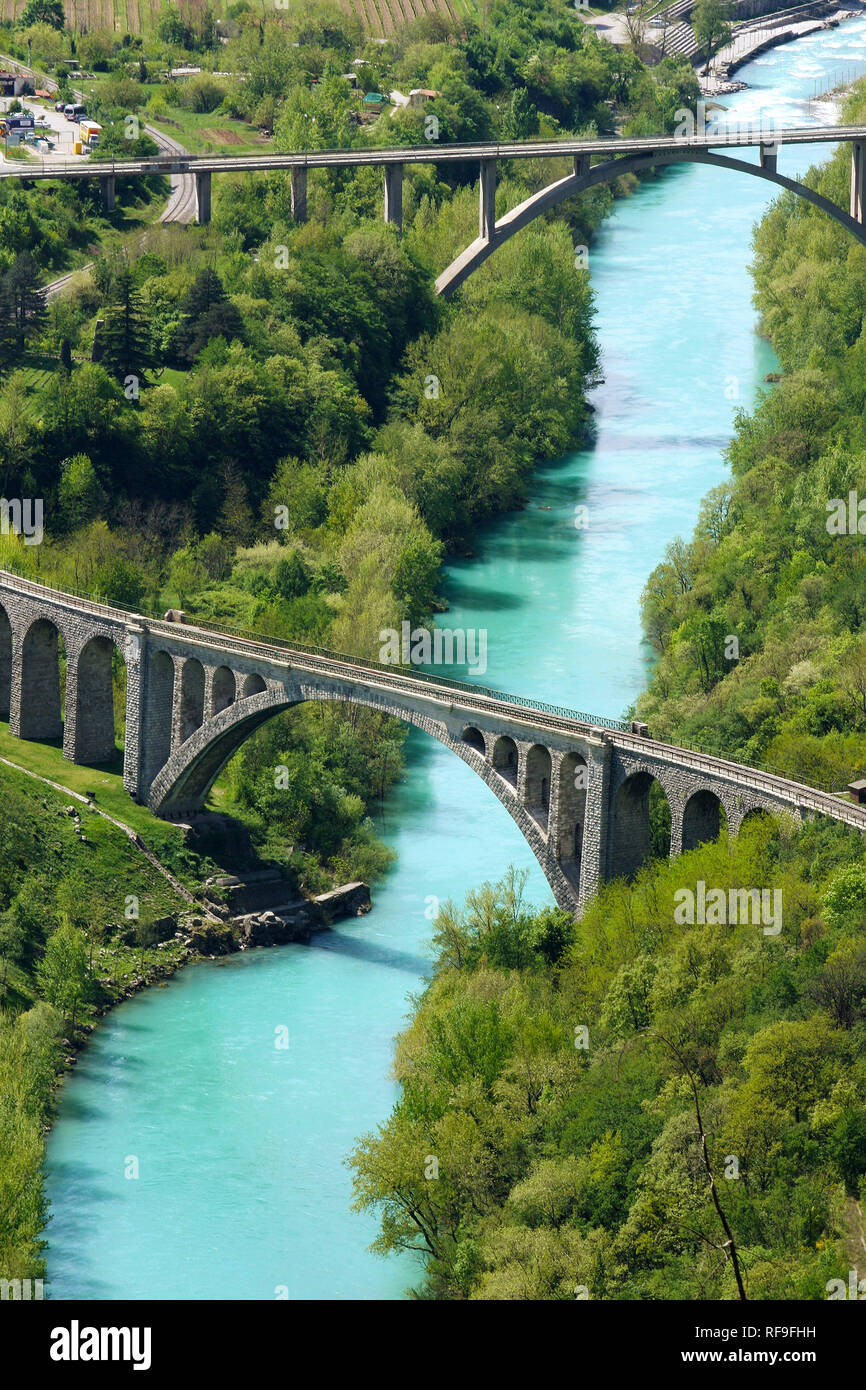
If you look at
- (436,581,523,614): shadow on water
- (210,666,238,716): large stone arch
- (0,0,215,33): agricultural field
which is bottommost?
(436,581,523,614): shadow on water

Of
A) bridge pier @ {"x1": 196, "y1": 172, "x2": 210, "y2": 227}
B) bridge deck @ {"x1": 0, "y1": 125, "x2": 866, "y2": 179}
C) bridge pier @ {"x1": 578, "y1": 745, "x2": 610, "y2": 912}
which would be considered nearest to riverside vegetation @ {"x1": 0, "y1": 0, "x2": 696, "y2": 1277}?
bridge pier @ {"x1": 196, "y1": 172, "x2": 210, "y2": 227}

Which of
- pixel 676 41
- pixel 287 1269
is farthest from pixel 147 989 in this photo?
pixel 676 41

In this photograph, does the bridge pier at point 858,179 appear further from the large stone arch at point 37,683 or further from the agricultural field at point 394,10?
the large stone arch at point 37,683

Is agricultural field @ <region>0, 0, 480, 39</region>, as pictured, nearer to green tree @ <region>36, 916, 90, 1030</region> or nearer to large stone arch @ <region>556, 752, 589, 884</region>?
green tree @ <region>36, 916, 90, 1030</region>

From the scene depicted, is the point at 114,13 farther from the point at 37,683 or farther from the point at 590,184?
the point at 37,683

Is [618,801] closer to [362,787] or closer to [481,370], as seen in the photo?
[362,787]

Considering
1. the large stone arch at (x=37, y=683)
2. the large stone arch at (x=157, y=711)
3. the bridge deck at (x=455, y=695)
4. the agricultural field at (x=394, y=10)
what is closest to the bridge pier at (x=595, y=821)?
the bridge deck at (x=455, y=695)
